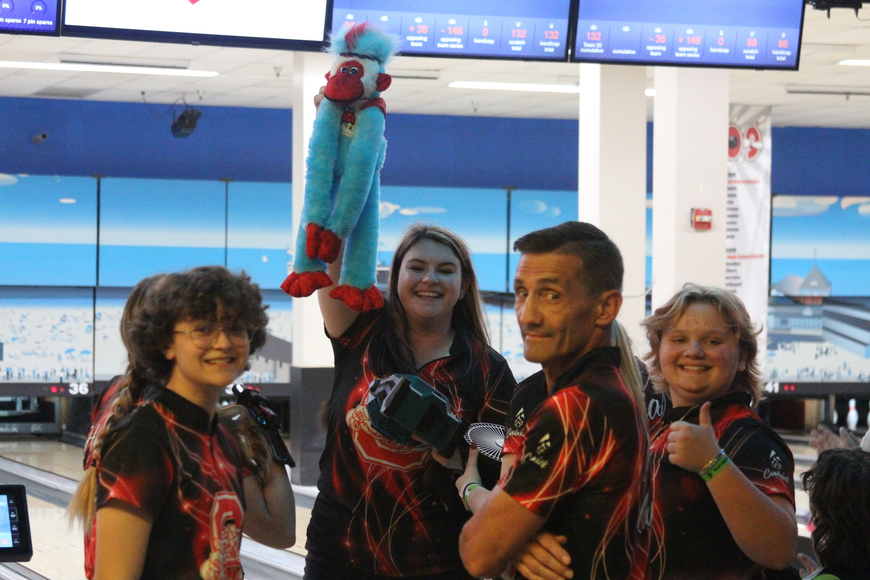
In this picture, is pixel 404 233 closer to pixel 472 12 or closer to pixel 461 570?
pixel 461 570

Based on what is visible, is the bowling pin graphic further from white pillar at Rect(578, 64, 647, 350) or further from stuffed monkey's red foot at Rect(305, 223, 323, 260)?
stuffed monkey's red foot at Rect(305, 223, 323, 260)

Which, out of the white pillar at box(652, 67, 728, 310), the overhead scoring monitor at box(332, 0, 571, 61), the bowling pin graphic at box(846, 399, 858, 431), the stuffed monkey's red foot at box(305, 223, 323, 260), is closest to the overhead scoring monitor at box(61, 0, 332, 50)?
the overhead scoring monitor at box(332, 0, 571, 61)

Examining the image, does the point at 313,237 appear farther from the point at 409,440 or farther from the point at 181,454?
the point at 181,454

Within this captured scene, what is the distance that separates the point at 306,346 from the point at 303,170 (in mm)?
1185

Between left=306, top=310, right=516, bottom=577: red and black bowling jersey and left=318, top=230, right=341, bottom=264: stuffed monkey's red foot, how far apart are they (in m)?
Result: 0.25

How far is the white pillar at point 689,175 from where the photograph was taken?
18.8 feet

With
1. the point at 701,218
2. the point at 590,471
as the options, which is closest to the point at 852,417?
the point at 701,218

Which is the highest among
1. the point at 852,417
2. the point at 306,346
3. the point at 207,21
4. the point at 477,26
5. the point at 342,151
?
the point at 477,26

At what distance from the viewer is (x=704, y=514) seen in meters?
1.79

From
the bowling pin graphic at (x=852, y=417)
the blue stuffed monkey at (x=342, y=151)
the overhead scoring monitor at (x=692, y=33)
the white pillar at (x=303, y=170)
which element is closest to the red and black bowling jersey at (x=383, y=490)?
the blue stuffed monkey at (x=342, y=151)

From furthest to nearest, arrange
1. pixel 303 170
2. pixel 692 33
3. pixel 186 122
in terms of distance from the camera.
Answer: pixel 186 122 < pixel 303 170 < pixel 692 33

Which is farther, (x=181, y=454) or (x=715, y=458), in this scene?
(x=715, y=458)

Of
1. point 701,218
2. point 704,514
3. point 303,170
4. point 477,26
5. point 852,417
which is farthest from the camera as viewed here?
point 852,417

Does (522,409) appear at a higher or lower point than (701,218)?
lower
